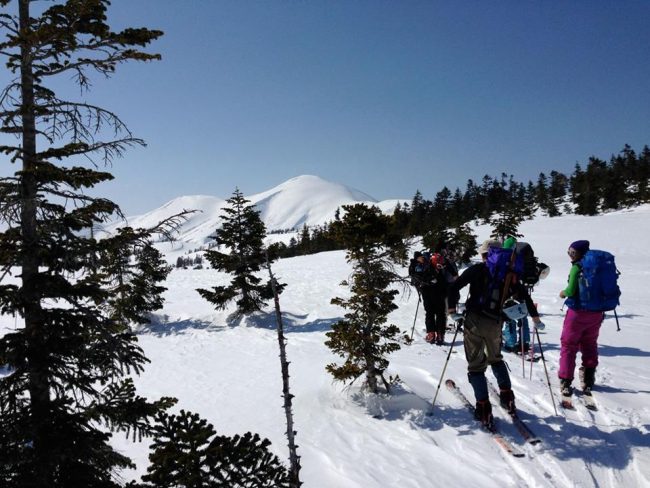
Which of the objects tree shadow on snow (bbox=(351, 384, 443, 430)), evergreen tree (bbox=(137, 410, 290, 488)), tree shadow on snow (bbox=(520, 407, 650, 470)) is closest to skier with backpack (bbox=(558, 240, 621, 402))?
tree shadow on snow (bbox=(520, 407, 650, 470))

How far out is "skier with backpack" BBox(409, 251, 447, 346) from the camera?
1027 centimetres

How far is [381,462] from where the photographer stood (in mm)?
5316

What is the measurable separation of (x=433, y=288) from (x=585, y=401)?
4.71 meters

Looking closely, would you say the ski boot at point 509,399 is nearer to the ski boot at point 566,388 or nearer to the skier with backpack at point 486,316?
the skier with backpack at point 486,316

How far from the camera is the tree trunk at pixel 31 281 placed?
336 centimetres

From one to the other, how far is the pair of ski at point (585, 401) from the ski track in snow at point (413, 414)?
0.09 metres

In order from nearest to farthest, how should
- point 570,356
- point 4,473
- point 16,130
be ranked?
point 4,473 < point 16,130 < point 570,356

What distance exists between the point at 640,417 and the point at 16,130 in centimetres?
910

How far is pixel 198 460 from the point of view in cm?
257

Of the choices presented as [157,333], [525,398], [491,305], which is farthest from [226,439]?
[157,333]

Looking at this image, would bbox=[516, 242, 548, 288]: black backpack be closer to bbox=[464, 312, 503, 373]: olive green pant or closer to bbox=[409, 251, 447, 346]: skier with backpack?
bbox=[409, 251, 447, 346]: skier with backpack

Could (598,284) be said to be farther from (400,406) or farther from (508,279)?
→ (400,406)

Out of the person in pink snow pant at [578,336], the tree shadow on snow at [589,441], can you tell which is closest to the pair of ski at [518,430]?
the tree shadow on snow at [589,441]

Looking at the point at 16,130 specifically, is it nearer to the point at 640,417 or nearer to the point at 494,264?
the point at 494,264
